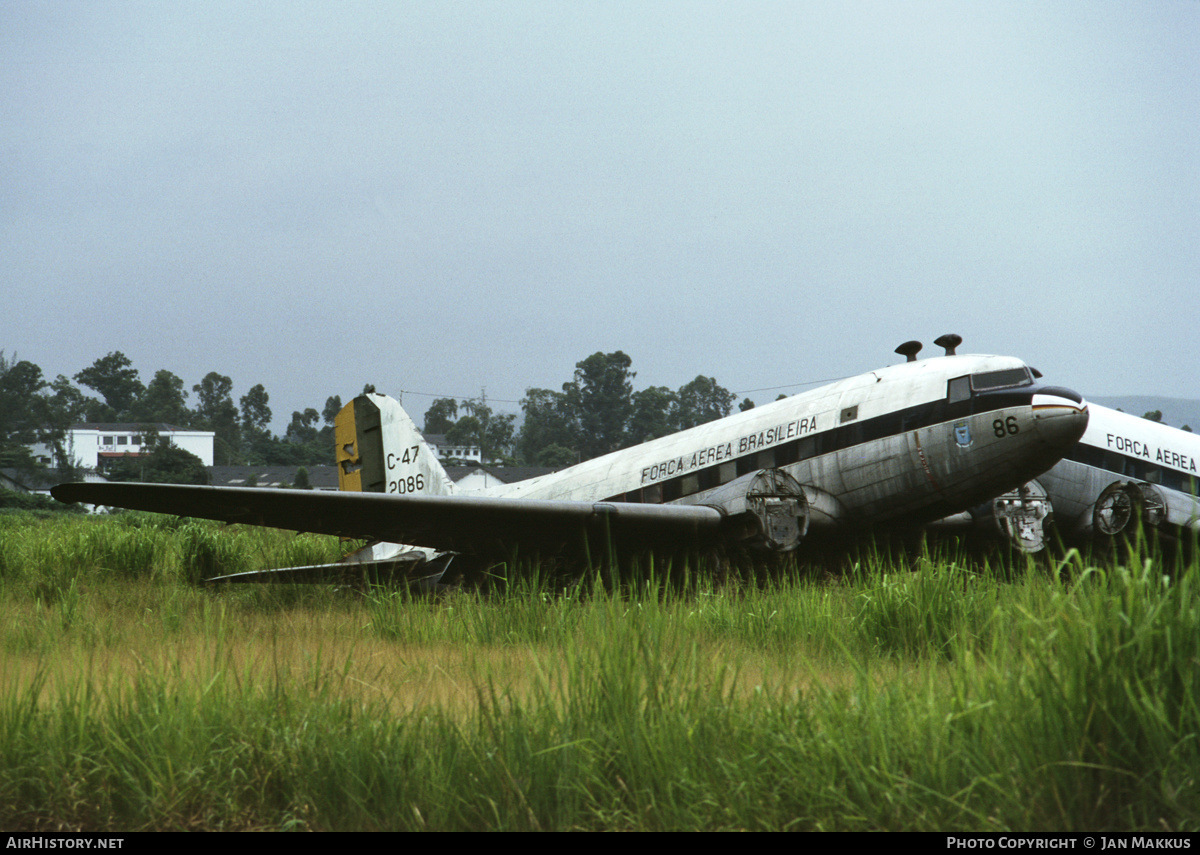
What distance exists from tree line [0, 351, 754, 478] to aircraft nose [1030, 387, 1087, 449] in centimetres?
6040

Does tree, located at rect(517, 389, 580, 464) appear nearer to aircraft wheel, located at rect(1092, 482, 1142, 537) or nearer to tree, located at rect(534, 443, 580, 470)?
tree, located at rect(534, 443, 580, 470)

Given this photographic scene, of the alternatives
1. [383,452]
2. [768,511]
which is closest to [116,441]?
[383,452]

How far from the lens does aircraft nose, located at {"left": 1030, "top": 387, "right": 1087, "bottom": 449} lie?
9.44m

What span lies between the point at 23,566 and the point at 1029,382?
1404cm

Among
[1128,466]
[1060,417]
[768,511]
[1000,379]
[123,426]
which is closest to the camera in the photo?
[1060,417]

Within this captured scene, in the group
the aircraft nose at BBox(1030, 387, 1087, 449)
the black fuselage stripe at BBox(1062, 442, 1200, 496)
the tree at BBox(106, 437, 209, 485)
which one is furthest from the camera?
the tree at BBox(106, 437, 209, 485)

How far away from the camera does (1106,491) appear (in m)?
11.8

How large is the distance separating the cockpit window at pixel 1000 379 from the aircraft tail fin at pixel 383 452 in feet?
28.6

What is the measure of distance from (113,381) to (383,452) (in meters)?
152

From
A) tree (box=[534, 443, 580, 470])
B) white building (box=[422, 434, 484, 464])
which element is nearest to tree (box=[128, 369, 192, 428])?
white building (box=[422, 434, 484, 464])

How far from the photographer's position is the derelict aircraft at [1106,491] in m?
11.5

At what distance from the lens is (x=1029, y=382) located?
32.2 feet

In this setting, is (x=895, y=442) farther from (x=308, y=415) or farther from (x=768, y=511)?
(x=308, y=415)
